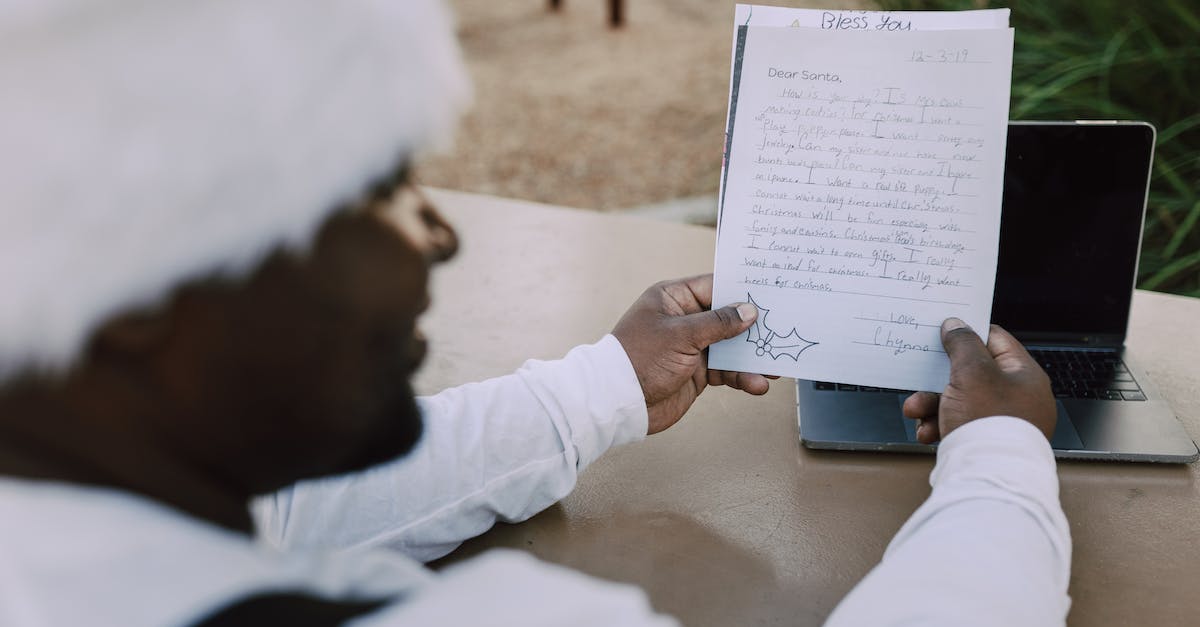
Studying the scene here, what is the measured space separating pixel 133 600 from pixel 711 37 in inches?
164

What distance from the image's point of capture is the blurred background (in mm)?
2078

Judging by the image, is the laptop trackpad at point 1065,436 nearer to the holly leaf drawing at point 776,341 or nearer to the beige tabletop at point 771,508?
the beige tabletop at point 771,508

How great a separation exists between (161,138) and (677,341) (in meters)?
0.57

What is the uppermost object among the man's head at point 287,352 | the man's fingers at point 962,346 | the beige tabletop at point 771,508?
the man's head at point 287,352

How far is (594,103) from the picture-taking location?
12.5 ft

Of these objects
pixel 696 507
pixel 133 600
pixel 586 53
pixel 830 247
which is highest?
pixel 586 53

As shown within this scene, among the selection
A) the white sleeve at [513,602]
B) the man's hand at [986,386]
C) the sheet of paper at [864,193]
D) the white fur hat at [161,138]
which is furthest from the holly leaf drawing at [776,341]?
the white fur hat at [161,138]

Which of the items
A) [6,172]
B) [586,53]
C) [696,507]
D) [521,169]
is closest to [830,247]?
[696,507]

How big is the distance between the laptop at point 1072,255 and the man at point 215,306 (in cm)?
47

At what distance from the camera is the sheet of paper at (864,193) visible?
81 cm

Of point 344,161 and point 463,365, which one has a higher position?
point 344,161

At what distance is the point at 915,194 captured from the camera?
2.72ft

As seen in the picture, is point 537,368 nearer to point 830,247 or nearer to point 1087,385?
point 830,247

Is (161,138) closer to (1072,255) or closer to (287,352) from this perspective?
(287,352)
